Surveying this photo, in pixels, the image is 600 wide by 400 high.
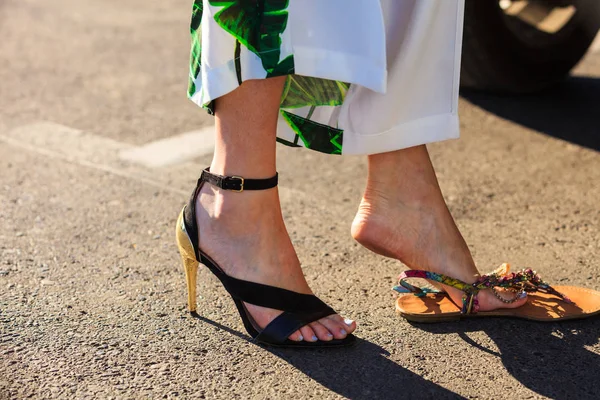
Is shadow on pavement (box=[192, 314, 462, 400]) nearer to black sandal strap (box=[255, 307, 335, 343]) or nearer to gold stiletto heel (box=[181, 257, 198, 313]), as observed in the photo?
black sandal strap (box=[255, 307, 335, 343])

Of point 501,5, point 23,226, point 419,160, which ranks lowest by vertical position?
point 23,226

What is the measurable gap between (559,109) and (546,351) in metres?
1.89

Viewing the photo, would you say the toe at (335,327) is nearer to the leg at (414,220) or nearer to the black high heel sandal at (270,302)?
the black high heel sandal at (270,302)

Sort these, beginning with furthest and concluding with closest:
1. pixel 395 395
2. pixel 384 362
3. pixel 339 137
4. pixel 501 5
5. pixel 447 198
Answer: pixel 501 5 → pixel 447 198 → pixel 339 137 → pixel 384 362 → pixel 395 395

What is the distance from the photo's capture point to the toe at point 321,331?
171 centimetres

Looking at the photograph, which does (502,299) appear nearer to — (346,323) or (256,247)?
(346,323)

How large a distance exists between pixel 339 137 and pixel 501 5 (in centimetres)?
194

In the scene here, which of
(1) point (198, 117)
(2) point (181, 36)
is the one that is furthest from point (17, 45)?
(1) point (198, 117)

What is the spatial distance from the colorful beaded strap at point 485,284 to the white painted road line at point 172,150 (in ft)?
3.91

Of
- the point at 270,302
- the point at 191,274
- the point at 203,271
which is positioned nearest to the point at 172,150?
the point at 203,271

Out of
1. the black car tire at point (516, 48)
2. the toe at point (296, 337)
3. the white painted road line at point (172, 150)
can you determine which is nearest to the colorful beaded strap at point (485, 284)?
the toe at point (296, 337)

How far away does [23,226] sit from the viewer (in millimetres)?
2334

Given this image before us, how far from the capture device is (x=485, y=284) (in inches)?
72.4

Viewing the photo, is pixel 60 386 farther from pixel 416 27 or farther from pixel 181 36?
pixel 181 36
